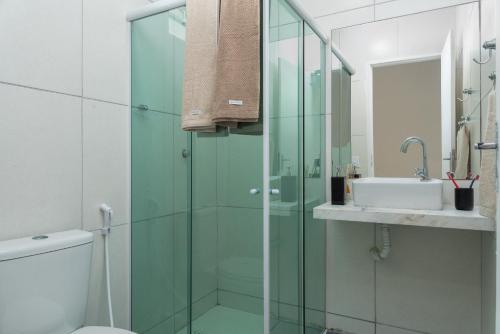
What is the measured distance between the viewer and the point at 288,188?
60.7 inches

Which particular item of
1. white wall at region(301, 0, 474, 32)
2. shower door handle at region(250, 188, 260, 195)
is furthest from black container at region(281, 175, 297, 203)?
white wall at region(301, 0, 474, 32)

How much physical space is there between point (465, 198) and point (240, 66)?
117 cm

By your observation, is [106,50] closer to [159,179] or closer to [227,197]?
[159,179]

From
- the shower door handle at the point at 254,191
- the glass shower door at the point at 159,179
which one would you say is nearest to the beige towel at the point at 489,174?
the shower door handle at the point at 254,191

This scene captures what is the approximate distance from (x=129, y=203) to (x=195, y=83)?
76 centimetres

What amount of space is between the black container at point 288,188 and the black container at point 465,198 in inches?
29.1

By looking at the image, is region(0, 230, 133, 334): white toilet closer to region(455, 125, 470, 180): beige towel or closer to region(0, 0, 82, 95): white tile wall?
region(0, 0, 82, 95): white tile wall

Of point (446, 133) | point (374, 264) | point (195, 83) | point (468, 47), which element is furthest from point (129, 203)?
point (468, 47)

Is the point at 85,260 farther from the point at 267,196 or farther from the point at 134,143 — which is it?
the point at 267,196

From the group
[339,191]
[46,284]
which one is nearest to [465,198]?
[339,191]

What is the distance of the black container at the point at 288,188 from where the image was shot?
150 centimetres

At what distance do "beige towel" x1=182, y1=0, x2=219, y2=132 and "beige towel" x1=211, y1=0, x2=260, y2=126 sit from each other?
0.06m

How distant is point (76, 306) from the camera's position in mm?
1275

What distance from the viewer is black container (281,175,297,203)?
150 cm
